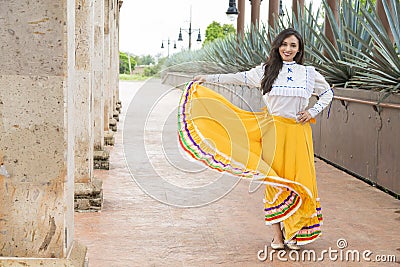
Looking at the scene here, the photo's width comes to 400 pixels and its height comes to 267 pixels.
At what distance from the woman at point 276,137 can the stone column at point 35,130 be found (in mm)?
2039

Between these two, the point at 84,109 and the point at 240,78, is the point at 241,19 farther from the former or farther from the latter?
the point at 240,78

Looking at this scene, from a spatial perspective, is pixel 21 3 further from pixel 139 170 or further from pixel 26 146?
pixel 139 170

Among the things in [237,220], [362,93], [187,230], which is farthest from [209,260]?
[362,93]

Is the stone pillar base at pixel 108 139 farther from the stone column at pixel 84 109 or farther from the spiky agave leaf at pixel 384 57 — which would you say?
the stone column at pixel 84 109

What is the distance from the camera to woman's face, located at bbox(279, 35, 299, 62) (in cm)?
627

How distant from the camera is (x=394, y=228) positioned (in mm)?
7324

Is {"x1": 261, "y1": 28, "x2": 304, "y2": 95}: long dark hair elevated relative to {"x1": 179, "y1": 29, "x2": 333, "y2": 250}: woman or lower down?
elevated

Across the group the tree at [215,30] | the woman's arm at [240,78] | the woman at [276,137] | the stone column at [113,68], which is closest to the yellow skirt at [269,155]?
the woman at [276,137]

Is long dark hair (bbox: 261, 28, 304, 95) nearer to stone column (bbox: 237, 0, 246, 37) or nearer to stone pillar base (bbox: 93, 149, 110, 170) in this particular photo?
stone pillar base (bbox: 93, 149, 110, 170)

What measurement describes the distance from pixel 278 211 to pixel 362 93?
4715mm

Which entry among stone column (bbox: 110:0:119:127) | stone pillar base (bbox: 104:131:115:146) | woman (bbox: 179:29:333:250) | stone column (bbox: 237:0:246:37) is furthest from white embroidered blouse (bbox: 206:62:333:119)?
stone column (bbox: 237:0:246:37)

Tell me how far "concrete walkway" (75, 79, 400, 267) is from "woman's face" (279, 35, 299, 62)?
111 centimetres

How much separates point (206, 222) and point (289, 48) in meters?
1.99

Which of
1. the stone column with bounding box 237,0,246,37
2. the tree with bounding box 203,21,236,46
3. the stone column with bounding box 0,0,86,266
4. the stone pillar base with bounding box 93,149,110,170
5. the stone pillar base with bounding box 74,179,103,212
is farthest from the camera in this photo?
the tree with bounding box 203,21,236,46
